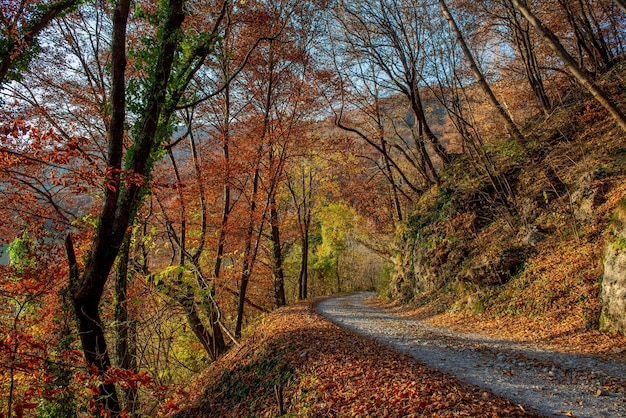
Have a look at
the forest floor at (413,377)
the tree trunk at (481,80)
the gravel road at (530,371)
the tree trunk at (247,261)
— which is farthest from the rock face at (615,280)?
the tree trunk at (247,261)

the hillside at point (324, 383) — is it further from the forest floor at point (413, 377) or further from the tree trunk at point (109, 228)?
the tree trunk at point (109, 228)

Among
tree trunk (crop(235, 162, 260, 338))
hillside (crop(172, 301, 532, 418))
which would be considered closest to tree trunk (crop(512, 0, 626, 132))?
hillside (crop(172, 301, 532, 418))

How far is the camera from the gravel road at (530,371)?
13.7ft

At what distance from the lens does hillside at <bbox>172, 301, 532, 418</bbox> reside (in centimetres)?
421

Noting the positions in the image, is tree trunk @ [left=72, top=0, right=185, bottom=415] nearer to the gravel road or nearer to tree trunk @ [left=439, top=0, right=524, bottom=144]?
the gravel road

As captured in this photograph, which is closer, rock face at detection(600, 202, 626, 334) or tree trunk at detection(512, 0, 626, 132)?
rock face at detection(600, 202, 626, 334)

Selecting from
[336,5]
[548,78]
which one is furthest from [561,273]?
[336,5]

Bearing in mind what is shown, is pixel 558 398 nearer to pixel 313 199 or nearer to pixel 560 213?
pixel 560 213

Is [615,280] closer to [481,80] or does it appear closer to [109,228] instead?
[481,80]

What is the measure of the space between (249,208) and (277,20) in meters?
6.34

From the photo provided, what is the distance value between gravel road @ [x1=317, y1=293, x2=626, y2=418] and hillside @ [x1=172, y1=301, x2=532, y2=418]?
56 cm

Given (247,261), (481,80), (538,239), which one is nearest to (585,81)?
(481,80)

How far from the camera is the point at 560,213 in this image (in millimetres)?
9297

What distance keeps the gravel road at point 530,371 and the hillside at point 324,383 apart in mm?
559
